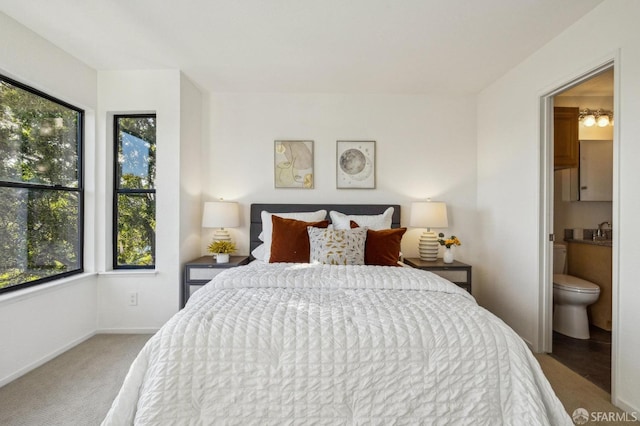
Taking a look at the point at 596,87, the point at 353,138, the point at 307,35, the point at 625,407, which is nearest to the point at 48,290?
the point at 307,35

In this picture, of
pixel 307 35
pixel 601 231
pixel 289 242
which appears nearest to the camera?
pixel 307 35

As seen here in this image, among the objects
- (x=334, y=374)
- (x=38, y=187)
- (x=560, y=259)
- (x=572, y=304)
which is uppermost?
(x=38, y=187)

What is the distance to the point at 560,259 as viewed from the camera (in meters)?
3.41

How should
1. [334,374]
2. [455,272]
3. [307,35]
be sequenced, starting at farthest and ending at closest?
[455,272], [307,35], [334,374]

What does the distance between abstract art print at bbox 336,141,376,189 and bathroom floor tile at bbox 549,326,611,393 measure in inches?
91.0

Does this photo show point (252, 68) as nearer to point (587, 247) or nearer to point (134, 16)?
point (134, 16)

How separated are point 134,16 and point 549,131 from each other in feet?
11.1

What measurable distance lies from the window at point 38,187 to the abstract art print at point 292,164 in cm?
192

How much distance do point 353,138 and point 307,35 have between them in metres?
1.35

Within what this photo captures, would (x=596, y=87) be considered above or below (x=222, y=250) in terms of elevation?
above

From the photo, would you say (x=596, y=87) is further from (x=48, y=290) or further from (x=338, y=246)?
(x=48, y=290)

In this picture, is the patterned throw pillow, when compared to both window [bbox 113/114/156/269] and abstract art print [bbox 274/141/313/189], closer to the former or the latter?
abstract art print [bbox 274/141/313/189]

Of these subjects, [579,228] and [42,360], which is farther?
[579,228]

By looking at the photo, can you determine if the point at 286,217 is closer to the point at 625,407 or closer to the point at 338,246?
the point at 338,246
